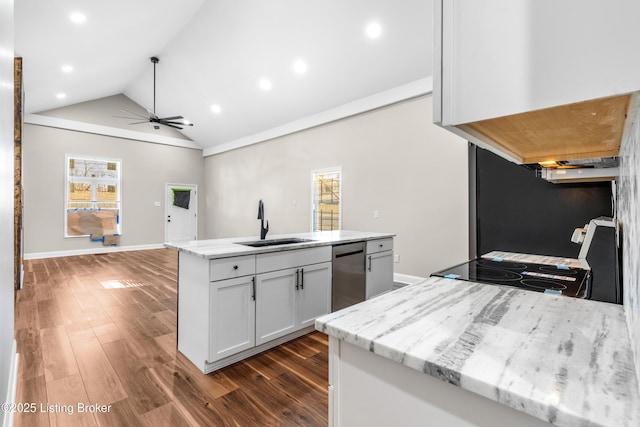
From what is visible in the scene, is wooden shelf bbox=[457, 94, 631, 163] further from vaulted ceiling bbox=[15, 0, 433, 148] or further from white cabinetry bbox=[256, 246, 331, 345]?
vaulted ceiling bbox=[15, 0, 433, 148]

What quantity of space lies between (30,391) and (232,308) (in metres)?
1.29

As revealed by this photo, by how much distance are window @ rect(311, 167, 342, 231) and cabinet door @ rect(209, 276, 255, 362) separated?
3.40 meters

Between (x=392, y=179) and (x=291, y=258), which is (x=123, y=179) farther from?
(x=291, y=258)

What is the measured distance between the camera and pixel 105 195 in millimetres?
7383

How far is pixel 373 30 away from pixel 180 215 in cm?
721

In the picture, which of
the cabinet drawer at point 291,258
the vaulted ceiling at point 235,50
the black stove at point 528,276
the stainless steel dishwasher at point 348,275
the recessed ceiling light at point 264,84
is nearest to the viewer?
the black stove at point 528,276

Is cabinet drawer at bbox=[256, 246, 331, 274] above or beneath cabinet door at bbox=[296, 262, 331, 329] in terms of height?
above

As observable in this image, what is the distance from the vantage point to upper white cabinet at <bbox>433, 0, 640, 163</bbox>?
0.47 metres

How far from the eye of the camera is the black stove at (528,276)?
A: 52.6 inches

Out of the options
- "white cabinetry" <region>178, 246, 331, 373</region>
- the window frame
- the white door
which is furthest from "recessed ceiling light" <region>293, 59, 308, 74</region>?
the white door

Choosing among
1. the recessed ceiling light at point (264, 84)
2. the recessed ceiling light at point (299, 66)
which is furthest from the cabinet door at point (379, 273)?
the recessed ceiling light at point (264, 84)

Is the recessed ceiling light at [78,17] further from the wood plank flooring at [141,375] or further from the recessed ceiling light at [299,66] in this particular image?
the wood plank flooring at [141,375]

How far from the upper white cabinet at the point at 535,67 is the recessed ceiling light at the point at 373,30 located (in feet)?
11.3

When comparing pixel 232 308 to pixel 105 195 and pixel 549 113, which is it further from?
pixel 105 195
